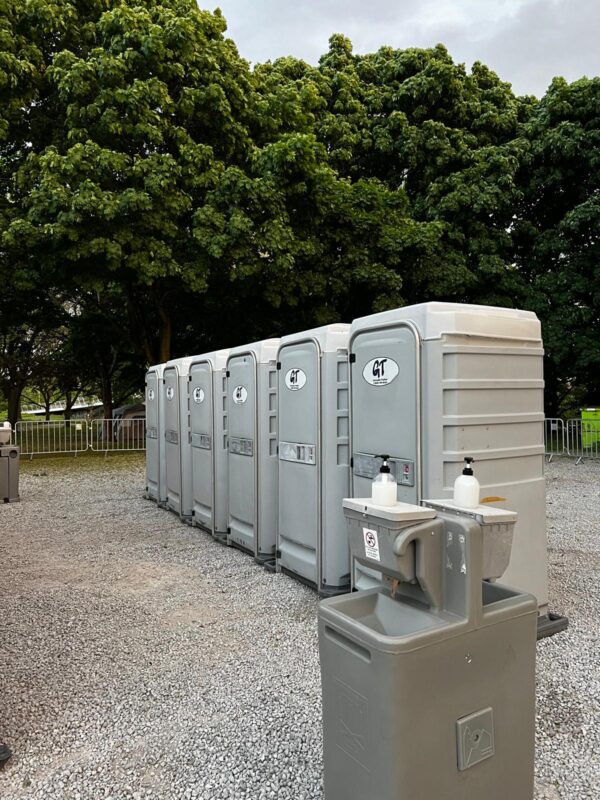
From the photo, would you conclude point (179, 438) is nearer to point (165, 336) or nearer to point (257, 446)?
point (257, 446)

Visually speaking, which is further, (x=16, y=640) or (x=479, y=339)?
(x=16, y=640)

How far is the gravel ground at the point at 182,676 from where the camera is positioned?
2.33 meters

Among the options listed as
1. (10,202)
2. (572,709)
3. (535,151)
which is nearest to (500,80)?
(535,151)

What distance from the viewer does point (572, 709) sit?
2770 millimetres

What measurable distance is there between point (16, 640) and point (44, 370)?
1834cm

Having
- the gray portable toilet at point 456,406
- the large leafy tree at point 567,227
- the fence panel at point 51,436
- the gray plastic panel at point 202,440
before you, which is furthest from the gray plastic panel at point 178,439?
the large leafy tree at point 567,227

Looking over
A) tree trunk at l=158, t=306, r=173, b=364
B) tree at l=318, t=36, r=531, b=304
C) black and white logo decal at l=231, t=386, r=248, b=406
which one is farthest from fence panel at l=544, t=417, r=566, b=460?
black and white logo decal at l=231, t=386, r=248, b=406

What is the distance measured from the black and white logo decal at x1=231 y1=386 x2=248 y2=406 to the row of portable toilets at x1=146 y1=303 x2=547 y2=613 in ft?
0.08

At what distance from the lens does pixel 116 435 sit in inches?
594

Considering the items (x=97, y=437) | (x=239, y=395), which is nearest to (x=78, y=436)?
(x=97, y=437)

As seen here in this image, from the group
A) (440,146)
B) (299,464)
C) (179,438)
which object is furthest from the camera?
(440,146)

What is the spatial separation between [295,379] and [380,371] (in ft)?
3.72

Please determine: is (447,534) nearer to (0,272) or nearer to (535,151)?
(0,272)

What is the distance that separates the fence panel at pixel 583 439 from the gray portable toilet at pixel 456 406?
968 cm
